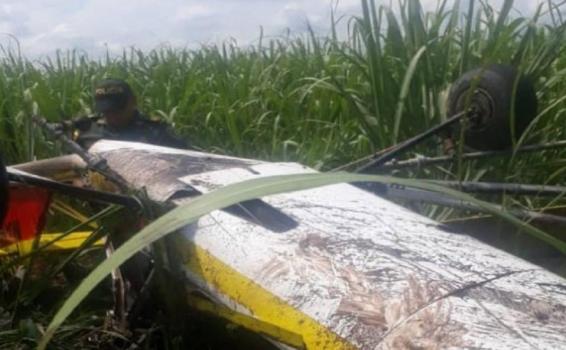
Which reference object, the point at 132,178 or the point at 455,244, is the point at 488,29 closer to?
the point at 132,178

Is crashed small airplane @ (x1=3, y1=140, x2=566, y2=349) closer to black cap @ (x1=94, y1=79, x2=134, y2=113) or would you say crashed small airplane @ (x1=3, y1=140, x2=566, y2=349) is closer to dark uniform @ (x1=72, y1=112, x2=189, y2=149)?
dark uniform @ (x1=72, y1=112, x2=189, y2=149)

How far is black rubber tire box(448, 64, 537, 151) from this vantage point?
2.93 meters

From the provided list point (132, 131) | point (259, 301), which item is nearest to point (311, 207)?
point (259, 301)

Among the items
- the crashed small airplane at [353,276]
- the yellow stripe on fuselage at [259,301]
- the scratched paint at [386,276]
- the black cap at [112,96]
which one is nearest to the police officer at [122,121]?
the black cap at [112,96]

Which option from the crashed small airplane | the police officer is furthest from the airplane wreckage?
the police officer

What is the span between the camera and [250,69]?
6.04m

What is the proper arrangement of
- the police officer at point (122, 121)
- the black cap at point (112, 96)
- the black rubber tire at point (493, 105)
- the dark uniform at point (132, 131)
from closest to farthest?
1. the black rubber tire at point (493, 105)
2. the dark uniform at point (132, 131)
3. the police officer at point (122, 121)
4. the black cap at point (112, 96)

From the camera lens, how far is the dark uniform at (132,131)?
363 centimetres

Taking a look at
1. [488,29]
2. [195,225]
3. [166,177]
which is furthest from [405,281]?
[488,29]

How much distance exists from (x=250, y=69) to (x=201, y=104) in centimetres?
82

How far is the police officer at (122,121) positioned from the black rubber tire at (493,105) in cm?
123

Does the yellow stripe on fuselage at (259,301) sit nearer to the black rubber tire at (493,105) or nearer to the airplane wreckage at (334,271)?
the airplane wreckage at (334,271)

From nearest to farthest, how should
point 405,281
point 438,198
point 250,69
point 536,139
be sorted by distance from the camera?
point 405,281 < point 438,198 < point 536,139 < point 250,69

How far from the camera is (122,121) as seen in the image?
3.98 meters
